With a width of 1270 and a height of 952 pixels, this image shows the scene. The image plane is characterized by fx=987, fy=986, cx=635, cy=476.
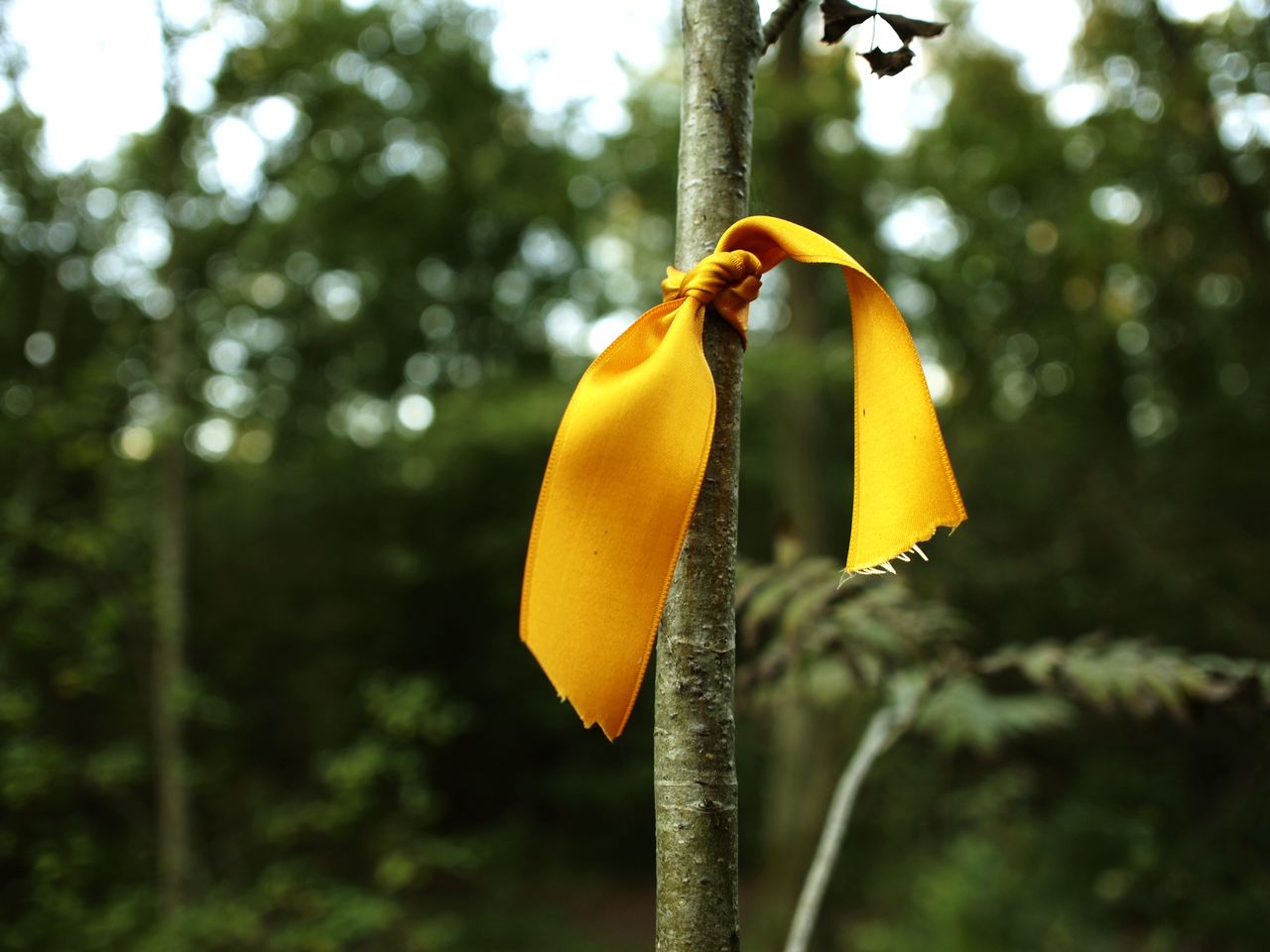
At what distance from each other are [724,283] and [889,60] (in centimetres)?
34

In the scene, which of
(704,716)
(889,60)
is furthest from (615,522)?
(889,60)

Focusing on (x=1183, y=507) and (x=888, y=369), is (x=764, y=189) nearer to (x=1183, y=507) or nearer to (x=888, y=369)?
(x=1183, y=507)

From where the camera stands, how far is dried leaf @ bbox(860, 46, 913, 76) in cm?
96

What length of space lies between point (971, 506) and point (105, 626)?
5.31 m

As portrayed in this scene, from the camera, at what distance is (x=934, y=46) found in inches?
283

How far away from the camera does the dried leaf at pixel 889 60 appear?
957 millimetres

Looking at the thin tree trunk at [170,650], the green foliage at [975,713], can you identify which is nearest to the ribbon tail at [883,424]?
the green foliage at [975,713]

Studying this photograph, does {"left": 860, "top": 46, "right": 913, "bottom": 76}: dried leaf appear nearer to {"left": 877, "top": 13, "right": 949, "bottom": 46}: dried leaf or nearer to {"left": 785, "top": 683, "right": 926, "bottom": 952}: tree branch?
{"left": 877, "top": 13, "right": 949, "bottom": 46}: dried leaf

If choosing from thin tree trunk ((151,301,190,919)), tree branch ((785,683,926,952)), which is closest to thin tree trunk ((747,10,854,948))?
thin tree trunk ((151,301,190,919))

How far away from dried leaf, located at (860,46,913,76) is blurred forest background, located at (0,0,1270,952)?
1.56m

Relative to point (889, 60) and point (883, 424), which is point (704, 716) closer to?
point (883, 424)

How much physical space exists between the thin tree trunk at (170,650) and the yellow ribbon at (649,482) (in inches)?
133

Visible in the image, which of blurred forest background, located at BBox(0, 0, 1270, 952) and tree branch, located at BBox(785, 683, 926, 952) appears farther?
blurred forest background, located at BBox(0, 0, 1270, 952)

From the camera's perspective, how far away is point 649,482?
78 centimetres
